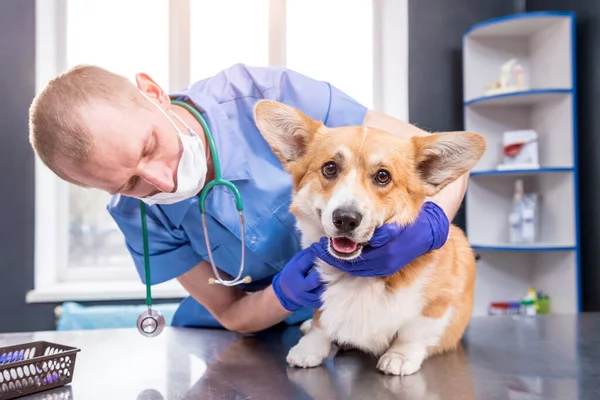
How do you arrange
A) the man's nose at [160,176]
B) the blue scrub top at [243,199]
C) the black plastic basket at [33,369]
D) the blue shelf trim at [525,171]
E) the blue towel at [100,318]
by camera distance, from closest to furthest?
the black plastic basket at [33,369]
the man's nose at [160,176]
the blue scrub top at [243,199]
the blue towel at [100,318]
the blue shelf trim at [525,171]

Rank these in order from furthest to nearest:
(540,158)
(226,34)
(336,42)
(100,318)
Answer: (336,42) → (226,34) → (540,158) → (100,318)

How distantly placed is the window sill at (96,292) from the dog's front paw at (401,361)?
7.69 feet

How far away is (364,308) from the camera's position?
110 cm

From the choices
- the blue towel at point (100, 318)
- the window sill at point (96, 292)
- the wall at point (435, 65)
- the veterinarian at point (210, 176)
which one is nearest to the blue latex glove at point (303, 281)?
the veterinarian at point (210, 176)

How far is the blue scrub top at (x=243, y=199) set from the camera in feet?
4.38

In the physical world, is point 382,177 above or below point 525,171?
below

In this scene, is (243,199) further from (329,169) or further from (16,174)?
(16,174)

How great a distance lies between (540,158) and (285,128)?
8.43ft

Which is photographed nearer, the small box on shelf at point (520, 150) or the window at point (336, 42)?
the small box on shelf at point (520, 150)

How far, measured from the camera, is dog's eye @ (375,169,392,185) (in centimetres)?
111

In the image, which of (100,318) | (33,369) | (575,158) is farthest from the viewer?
(575,158)

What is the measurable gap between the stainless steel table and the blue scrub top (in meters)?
0.22

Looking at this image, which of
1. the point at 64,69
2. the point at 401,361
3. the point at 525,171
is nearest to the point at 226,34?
the point at 64,69

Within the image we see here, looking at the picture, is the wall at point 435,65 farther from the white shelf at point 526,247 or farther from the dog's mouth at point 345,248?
the dog's mouth at point 345,248
